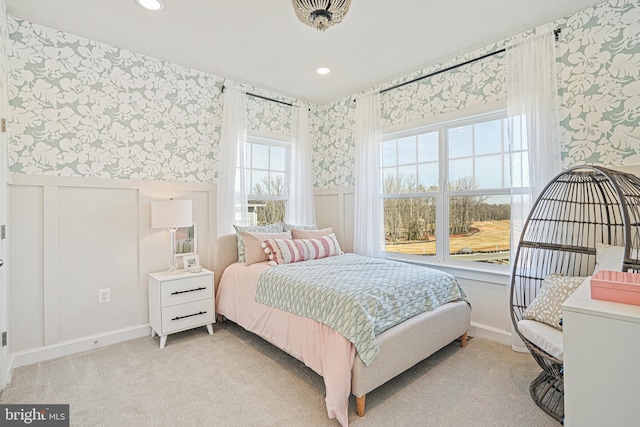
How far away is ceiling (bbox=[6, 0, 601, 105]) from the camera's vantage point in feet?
7.39

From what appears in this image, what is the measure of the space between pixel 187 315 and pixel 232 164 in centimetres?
160

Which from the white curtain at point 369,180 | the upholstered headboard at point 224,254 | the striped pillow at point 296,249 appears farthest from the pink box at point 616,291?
the upholstered headboard at point 224,254

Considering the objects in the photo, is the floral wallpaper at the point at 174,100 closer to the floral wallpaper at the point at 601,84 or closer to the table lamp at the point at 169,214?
the floral wallpaper at the point at 601,84

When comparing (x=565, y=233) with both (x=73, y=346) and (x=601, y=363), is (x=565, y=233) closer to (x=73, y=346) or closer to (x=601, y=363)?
(x=601, y=363)

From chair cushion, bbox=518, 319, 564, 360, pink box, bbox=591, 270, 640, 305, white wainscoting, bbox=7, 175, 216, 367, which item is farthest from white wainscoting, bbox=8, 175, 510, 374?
pink box, bbox=591, 270, 640, 305

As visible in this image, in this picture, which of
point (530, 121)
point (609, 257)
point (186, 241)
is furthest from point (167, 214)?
point (609, 257)

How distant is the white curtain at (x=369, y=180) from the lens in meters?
3.63

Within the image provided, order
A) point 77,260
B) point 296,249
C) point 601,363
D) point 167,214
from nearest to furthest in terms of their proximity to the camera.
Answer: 1. point 601,363
2. point 77,260
3. point 167,214
4. point 296,249

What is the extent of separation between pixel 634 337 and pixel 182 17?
3.05m

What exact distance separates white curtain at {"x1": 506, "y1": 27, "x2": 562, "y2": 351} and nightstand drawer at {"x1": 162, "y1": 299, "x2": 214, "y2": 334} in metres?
2.67

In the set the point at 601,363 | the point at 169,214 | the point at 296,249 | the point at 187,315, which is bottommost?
the point at 187,315

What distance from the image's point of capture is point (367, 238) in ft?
12.0

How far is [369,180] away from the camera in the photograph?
3.66m

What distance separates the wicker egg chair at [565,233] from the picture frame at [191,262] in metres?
2.72
